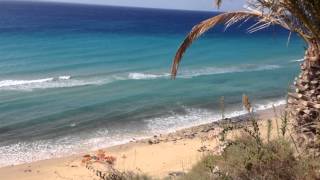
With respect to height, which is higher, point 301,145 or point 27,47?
point 301,145

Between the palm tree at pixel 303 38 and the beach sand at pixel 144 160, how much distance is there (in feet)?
16.6

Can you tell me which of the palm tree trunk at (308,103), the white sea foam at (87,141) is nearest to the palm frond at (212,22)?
the palm tree trunk at (308,103)

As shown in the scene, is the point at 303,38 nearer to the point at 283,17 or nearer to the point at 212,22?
the point at 283,17

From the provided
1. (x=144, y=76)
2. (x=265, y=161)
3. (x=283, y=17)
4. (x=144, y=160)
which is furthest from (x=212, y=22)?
(x=144, y=76)

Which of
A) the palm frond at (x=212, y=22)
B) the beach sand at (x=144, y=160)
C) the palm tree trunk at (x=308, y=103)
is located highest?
the palm frond at (x=212, y=22)

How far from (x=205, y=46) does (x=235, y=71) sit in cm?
1710

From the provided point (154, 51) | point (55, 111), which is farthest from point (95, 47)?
point (55, 111)

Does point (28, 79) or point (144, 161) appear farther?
point (28, 79)

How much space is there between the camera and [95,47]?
150ft

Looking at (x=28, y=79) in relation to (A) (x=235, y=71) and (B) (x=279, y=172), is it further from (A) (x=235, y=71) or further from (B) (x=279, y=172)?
(B) (x=279, y=172)

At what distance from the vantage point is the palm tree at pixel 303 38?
20.8 ft

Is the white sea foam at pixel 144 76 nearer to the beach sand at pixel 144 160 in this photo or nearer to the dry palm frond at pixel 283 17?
the beach sand at pixel 144 160

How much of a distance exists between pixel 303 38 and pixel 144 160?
8.79 m

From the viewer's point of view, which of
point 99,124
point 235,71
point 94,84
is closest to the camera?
point 99,124
